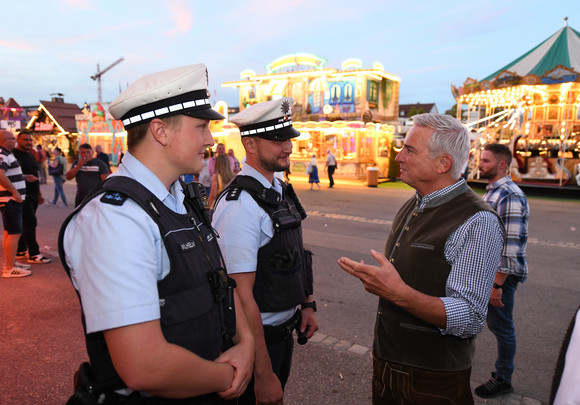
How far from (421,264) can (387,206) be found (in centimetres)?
1208

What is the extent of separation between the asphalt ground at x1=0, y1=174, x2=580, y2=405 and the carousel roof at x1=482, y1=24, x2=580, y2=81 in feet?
42.5

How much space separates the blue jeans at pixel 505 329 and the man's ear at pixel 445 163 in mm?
1939

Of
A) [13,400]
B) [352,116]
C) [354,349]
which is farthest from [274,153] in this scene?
[352,116]

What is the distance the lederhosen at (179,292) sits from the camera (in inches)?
56.3

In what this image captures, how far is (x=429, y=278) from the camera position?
213 centimetres

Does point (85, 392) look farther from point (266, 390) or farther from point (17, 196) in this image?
point (17, 196)

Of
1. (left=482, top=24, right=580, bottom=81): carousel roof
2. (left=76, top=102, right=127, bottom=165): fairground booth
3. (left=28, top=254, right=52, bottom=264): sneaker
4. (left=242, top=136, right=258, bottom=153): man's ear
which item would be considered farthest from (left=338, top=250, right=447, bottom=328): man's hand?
(left=76, top=102, right=127, bottom=165): fairground booth

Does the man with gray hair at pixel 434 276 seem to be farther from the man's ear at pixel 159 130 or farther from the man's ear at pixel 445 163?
the man's ear at pixel 159 130

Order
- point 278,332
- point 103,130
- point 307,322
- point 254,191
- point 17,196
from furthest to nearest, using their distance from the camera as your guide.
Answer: point 103,130
point 17,196
point 307,322
point 278,332
point 254,191

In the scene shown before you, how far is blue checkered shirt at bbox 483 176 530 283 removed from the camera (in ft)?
11.4

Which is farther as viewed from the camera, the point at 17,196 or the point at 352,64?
the point at 352,64

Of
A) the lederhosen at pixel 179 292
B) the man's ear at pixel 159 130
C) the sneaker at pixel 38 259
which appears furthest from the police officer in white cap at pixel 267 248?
the sneaker at pixel 38 259

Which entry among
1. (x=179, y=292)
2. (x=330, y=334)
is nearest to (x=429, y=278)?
(x=179, y=292)

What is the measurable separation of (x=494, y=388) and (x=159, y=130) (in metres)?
3.49
